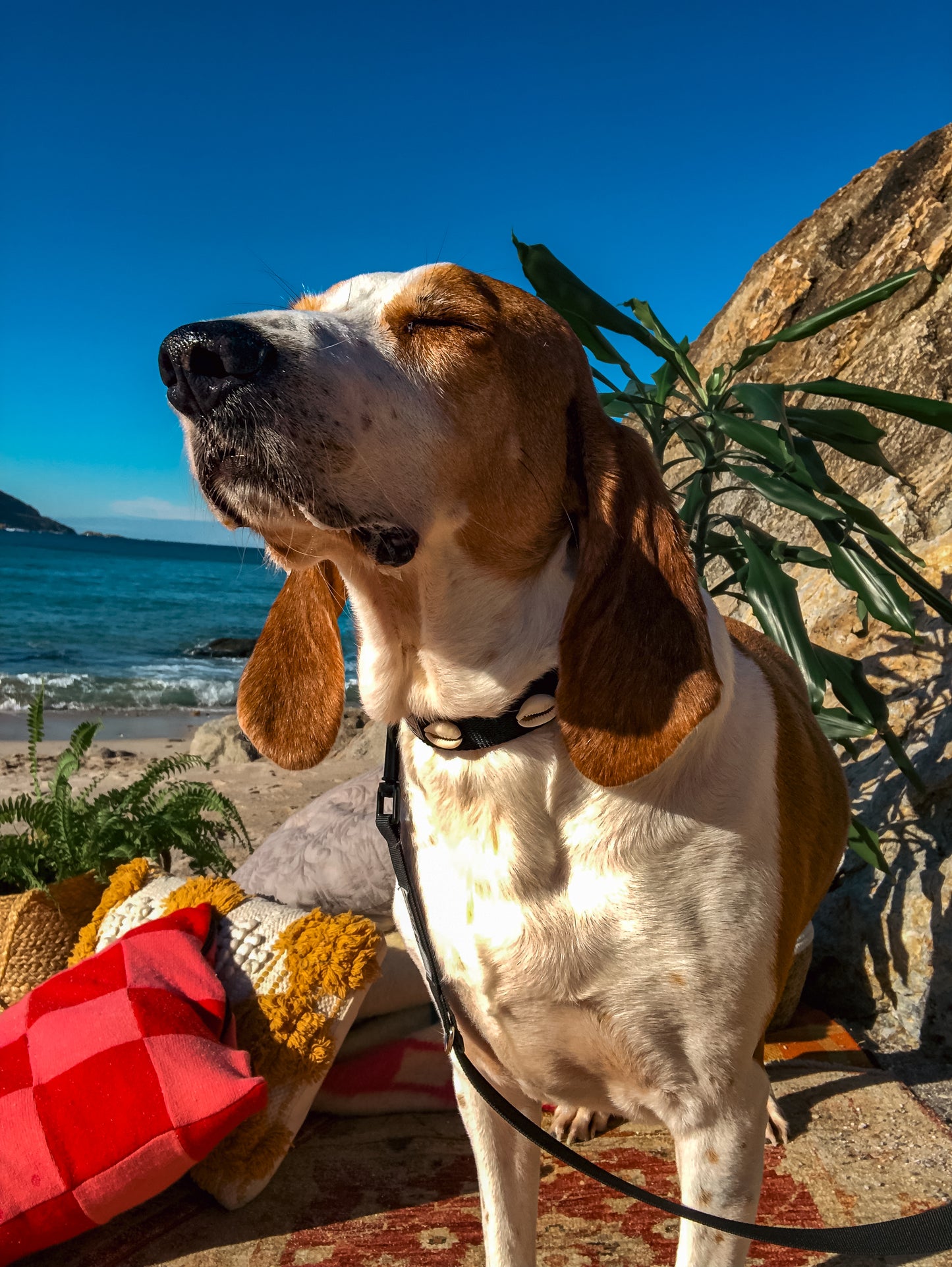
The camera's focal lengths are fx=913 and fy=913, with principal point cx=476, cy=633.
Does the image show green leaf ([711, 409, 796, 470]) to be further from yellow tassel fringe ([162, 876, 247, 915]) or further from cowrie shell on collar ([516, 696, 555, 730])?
yellow tassel fringe ([162, 876, 247, 915])

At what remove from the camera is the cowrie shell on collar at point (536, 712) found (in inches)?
59.1

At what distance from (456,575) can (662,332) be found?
93.4 inches

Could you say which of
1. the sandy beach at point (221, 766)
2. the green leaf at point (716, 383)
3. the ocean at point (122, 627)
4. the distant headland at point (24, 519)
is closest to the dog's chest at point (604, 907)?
the ocean at point (122, 627)

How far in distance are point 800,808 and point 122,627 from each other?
2266cm

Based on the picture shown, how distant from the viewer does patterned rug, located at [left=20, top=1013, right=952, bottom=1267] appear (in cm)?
202

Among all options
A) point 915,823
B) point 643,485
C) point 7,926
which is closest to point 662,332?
point 915,823

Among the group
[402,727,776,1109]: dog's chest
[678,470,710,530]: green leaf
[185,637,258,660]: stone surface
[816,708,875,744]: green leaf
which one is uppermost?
[678,470,710,530]: green leaf

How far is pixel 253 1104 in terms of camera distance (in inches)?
81.7

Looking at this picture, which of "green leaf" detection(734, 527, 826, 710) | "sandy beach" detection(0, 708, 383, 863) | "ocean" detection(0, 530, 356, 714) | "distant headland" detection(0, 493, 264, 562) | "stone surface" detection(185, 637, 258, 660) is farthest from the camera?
"distant headland" detection(0, 493, 264, 562)

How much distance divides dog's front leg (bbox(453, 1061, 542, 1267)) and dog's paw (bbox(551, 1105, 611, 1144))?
634mm

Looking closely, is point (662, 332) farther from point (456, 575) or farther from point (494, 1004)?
point (494, 1004)

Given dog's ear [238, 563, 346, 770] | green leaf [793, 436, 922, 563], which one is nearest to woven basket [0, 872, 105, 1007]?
dog's ear [238, 563, 346, 770]

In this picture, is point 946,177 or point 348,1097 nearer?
point 348,1097

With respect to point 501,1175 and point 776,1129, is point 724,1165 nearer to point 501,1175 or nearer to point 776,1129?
point 501,1175
